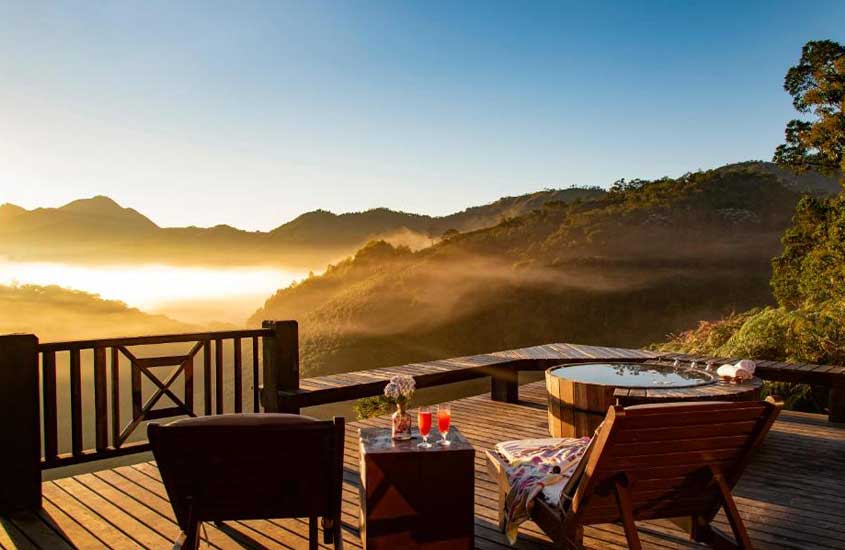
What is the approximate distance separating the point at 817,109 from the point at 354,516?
14783 millimetres

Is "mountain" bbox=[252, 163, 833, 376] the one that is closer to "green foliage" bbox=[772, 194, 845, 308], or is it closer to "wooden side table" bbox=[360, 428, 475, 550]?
"green foliage" bbox=[772, 194, 845, 308]

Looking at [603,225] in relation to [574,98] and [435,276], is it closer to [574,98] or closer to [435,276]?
[435,276]

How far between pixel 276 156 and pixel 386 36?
173 inches

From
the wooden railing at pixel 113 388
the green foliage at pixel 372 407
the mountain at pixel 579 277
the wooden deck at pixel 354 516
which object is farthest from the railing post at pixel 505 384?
the mountain at pixel 579 277

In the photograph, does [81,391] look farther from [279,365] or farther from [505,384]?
[505,384]

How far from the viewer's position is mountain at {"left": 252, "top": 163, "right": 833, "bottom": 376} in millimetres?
26844

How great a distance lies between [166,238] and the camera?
4025 centimetres

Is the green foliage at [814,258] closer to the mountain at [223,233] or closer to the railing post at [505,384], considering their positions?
the railing post at [505,384]

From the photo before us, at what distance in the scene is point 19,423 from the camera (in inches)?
141

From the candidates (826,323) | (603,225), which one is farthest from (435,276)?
(826,323)

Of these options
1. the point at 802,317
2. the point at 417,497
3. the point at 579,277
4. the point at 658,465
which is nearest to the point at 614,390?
the point at 658,465

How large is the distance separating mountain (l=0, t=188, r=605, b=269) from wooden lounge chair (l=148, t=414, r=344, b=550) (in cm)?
3403

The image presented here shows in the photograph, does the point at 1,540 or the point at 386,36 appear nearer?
the point at 1,540

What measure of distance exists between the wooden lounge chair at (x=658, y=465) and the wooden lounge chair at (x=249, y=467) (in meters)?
0.97
